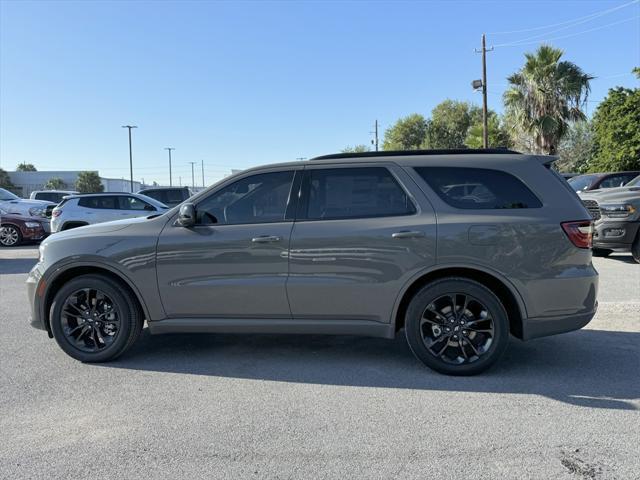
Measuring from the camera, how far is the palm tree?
78.2 ft

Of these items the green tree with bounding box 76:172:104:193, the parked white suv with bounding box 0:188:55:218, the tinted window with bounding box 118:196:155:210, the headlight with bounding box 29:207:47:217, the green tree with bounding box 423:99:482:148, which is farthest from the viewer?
the green tree with bounding box 76:172:104:193

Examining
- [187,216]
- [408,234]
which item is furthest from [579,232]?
[187,216]

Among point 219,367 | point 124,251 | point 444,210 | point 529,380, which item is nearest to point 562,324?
point 529,380

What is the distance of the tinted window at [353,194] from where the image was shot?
4250 millimetres

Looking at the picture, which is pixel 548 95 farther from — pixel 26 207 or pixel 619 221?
pixel 26 207

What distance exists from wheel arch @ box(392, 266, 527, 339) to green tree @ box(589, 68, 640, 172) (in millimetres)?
20452

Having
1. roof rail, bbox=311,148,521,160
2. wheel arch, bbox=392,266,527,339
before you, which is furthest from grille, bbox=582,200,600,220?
wheel arch, bbox=392,266,527,339

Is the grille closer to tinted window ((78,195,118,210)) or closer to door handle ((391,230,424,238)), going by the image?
door handle ((391,230,424,238))

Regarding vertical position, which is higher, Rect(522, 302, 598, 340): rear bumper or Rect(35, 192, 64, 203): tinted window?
Rect(35, 192, 64, 203): tinted window

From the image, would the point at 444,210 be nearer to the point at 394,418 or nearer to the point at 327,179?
the point at 327,179

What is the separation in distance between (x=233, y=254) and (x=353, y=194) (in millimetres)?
1155

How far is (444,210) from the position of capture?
13.5ft

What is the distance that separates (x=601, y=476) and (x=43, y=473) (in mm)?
3094

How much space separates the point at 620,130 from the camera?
839 inches
